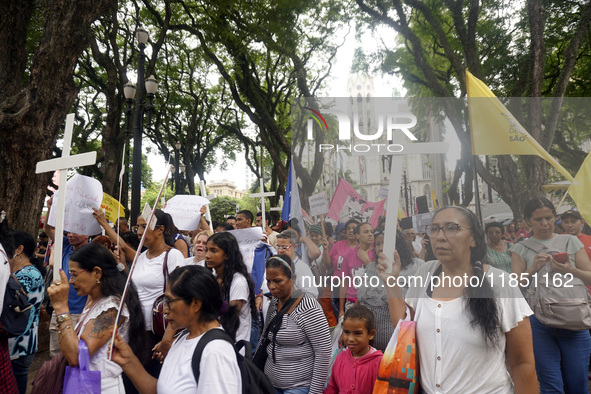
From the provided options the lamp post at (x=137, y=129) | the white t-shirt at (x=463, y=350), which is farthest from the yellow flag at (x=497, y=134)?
the lamp post at (x=137, y=129)

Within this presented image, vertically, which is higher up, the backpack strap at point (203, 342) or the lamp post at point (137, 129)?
the lamp post at point (137, 129)

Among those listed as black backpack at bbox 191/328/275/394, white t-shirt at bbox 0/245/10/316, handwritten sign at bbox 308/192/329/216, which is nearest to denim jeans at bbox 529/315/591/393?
handwritten sign at bbox 308/192/329/216

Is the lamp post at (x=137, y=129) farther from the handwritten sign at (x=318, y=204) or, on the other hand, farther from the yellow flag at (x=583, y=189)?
the yellow flag at (x=583, y=189)

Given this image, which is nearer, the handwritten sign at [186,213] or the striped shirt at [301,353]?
the striped shirt at [301,353]

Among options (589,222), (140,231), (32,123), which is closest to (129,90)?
(32,123)

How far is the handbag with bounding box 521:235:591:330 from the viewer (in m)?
3.24

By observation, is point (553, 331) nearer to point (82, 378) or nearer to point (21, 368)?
point (82, 378)

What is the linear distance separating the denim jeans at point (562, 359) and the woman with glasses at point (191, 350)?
259 cm

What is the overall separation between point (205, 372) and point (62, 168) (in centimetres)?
187

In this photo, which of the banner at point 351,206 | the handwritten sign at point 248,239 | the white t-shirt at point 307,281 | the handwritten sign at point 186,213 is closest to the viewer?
the banner at point 351,206

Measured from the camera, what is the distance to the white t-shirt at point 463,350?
1.95 metres

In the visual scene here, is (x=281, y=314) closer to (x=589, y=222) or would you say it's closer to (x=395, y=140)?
(x=395, y=140)

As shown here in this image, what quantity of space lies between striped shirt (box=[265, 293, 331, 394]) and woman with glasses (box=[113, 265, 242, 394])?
0.85 m

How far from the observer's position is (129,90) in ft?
32.9
